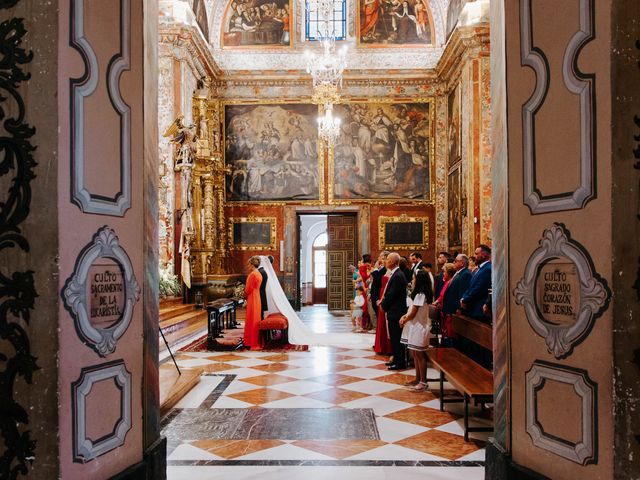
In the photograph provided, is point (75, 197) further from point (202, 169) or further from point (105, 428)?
point (202, 169)

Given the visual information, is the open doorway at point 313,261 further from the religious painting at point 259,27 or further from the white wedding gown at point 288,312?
the white wedding gown at point 288,312

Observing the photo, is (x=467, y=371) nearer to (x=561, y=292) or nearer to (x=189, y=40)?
(x=561, y=292)

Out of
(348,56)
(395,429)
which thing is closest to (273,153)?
(348,56)

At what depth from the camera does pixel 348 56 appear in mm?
18578

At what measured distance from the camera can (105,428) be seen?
3104 millimetres

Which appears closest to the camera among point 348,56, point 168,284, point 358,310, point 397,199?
point 358,310

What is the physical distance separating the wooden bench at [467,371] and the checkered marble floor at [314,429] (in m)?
0.33

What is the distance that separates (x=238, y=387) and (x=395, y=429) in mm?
2547

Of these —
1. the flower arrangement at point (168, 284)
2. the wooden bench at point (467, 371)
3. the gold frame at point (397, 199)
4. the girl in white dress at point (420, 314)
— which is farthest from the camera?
the gold frame at point (397, 199)

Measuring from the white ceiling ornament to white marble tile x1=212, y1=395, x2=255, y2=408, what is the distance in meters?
14.4

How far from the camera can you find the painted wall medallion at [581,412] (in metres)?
2.82

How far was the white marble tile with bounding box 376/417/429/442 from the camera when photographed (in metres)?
4.93

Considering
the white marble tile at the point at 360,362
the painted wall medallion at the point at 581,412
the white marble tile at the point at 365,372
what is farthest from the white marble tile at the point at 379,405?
the painted wall medallion at the point at 581,412

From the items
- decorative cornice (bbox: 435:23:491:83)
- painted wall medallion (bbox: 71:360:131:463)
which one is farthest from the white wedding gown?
decorative cornice (bbox: 435:23:491:83)
